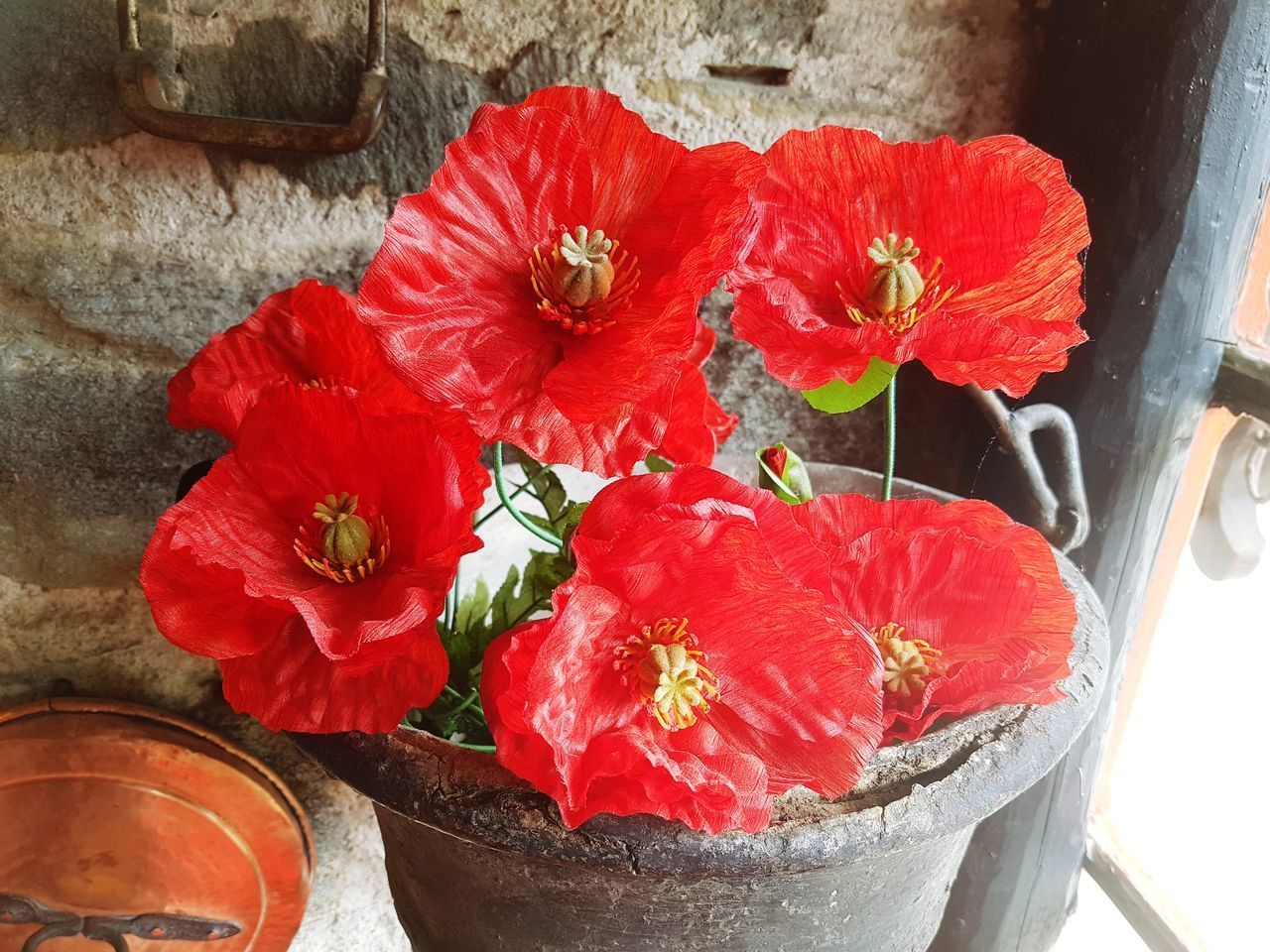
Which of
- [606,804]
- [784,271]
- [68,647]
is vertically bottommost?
[68,647]

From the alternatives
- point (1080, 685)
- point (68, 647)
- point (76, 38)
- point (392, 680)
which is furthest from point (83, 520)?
point (1080, 685)

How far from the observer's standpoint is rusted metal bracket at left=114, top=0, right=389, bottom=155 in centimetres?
61

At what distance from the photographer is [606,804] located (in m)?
0.37

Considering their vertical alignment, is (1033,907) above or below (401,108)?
below

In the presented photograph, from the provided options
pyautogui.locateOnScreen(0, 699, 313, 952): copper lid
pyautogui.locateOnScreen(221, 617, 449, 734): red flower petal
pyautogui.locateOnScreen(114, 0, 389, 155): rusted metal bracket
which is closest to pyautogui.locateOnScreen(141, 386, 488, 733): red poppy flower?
pyautogui.locateOnScreen(221, 617, 449, 734): red flower petal

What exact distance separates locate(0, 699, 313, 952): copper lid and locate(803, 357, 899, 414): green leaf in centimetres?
60

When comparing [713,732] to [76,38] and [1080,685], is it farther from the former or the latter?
[76,38]

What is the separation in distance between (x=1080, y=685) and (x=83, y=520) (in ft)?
2.23

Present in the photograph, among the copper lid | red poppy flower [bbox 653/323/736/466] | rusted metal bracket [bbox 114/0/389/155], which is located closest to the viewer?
red poppy flower [bbox 653/323/736/466]

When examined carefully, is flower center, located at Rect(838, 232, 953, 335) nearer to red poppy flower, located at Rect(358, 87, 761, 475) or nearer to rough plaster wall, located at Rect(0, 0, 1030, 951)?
red poppy flower, located at Rect(358, 87, 761, 475)

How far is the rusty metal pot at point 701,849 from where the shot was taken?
401 millimetres

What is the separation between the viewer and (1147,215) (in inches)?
28.0

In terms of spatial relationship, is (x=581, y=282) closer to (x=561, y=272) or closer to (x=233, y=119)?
(x=561, y=272)

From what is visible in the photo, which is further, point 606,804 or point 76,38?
point 76,38
